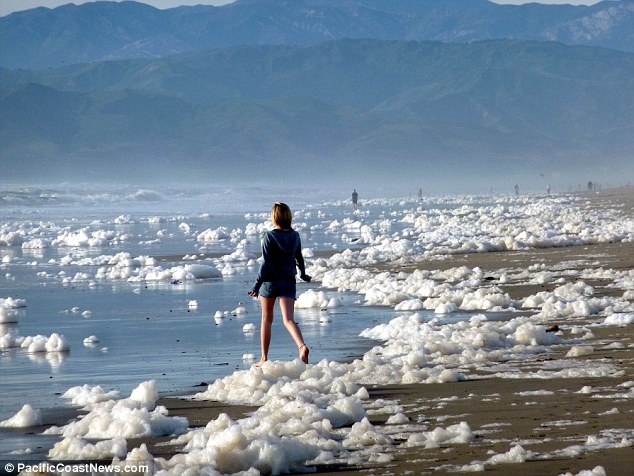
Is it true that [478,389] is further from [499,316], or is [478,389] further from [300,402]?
[499,316]

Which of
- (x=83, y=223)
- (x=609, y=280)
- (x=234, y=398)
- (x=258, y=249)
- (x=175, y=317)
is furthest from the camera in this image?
(x=83, y=223)

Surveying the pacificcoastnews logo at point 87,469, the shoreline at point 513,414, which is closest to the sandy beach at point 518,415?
the shoreline at point 513,414

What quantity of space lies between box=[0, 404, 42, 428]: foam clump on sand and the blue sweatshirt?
3.32m

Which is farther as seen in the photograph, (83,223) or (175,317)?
(83,223)

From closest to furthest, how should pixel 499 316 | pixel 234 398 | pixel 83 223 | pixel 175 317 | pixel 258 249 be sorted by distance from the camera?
pixel 234 398
pixel 499 316
pixel 175 317
pixel 258 249
pixel 83 223

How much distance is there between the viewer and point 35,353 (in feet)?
42.3

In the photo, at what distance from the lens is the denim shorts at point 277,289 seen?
1195 centimetres

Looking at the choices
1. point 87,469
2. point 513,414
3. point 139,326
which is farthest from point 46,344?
point 87,469

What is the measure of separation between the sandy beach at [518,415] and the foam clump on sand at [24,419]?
3.08 ft

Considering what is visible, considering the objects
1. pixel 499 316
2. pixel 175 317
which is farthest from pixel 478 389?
pixel 175 317

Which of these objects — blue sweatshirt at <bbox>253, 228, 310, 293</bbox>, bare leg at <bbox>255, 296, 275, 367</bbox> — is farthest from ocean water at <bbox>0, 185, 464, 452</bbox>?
Result: blue sweatshirt at <bbox>253, 228, 310, 293</bbox>

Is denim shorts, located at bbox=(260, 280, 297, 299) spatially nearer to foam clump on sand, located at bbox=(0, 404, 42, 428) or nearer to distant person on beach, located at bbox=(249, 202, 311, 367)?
distant person on beach, located at bbox=(249, 202, 311, 367)

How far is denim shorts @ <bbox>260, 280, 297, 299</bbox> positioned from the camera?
11.9 meters

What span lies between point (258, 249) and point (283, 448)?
2346cm
